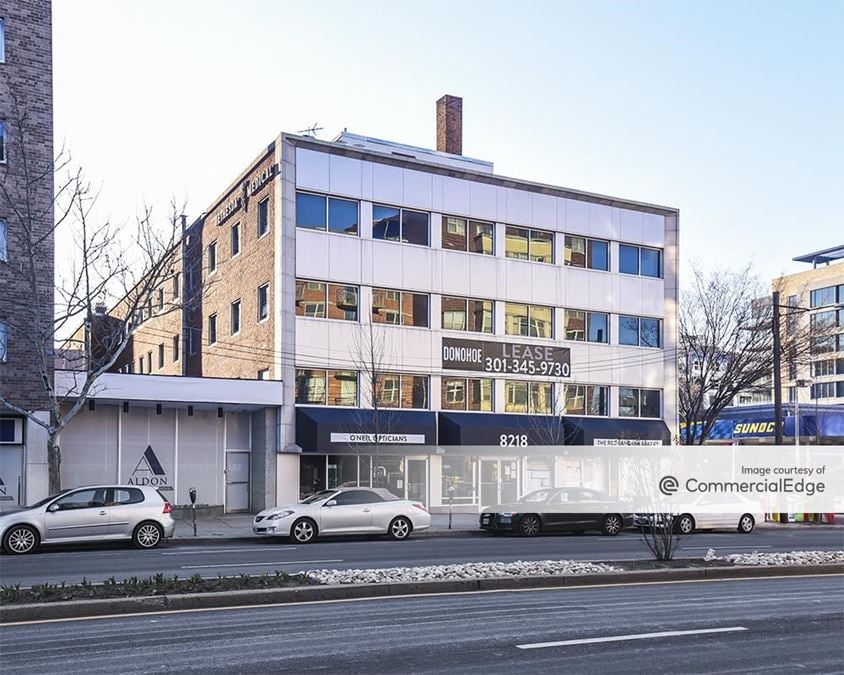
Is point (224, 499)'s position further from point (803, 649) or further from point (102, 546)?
point (803, 649)

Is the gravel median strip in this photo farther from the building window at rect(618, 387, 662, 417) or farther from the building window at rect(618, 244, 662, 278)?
the building window at rect(618, 244, 662, 278)

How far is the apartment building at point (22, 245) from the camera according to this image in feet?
87.7

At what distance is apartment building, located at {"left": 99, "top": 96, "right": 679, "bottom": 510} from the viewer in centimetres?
3186

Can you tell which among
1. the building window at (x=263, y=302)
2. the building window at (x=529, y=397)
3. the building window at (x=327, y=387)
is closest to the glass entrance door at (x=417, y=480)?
the building window at (x=327, y=387)

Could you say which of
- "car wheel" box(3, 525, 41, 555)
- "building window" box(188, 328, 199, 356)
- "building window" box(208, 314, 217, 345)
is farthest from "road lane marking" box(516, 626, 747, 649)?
"building window" box(188, 328, 199, 356)

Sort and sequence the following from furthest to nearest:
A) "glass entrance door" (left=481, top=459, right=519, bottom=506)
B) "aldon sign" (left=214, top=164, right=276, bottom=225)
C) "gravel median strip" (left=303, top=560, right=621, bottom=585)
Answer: "glass entrance door" (left=481, top=459, right=519, bottom=506), "aldon sign" (left=214, top=164, right=276, bottom=225), "gravel median strip" (left=303, top=560, right=621, bottom=585)

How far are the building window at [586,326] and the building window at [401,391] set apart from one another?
22.2 feet

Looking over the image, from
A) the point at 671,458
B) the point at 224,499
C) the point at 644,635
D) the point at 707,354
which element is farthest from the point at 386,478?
the point at 644,635

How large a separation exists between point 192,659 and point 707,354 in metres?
32.7

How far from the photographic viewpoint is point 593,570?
45.3 ft

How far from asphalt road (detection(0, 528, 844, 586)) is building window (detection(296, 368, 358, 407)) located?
8.45 m

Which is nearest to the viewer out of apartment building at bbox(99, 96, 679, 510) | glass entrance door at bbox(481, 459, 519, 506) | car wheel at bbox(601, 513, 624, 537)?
car wheel at bbox(601, 513, 624, 537)

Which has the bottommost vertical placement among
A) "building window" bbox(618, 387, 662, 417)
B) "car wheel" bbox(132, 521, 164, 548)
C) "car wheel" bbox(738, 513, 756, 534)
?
"car wheel" bbox(738, 513, 756, 534)

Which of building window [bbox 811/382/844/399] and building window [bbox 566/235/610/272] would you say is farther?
building window [bbox 811/382/844/399]
